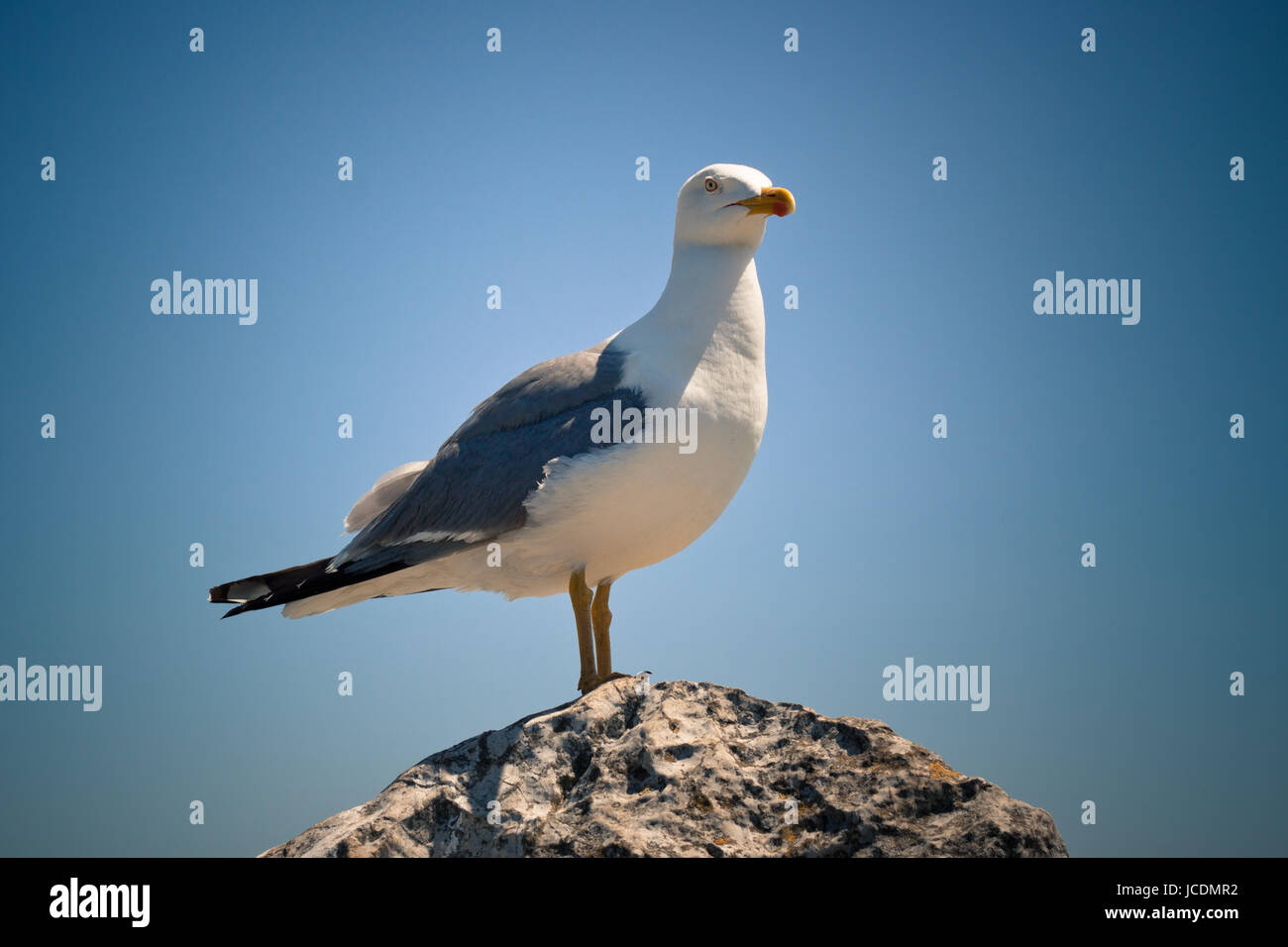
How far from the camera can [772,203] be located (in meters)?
7.59

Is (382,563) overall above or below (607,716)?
above

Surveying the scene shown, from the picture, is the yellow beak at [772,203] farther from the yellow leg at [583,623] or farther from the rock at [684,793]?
the rock at [684,793]

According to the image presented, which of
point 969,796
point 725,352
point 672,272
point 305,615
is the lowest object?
point 969,796

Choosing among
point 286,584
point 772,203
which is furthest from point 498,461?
point 772,203

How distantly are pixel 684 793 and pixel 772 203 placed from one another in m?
4.52

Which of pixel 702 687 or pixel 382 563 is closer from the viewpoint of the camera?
pixel 702 687

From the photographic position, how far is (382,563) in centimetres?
768

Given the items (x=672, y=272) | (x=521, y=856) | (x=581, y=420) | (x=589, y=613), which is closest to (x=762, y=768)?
(x=521, y=856)

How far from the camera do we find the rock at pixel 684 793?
5098mm
